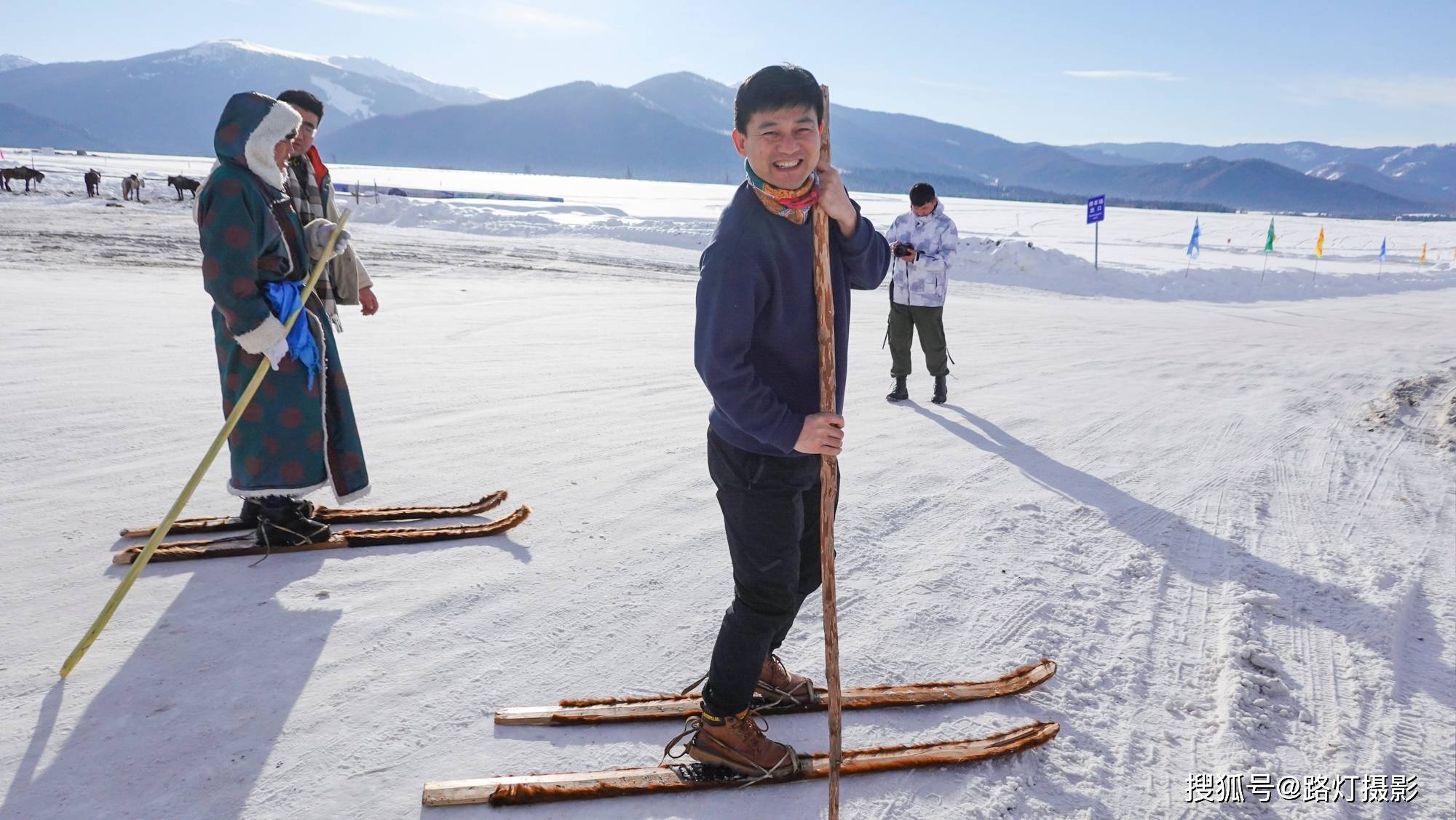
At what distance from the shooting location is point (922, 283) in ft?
20.6

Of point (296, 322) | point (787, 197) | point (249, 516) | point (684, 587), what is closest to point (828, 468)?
point (787, 197)

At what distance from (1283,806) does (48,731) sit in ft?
11.4

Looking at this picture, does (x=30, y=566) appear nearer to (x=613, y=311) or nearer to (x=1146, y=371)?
(x=613, y=311)

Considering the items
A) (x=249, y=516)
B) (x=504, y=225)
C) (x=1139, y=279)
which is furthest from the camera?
(x=504, y=225)

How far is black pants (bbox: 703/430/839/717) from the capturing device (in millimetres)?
1963

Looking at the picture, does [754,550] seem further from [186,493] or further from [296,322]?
[296,322]

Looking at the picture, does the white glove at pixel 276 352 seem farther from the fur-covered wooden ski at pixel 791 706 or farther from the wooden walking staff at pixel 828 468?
the wooden walking staff at pixel 828 468

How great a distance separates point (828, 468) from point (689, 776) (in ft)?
3.08

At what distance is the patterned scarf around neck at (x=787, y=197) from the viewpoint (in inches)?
71.4

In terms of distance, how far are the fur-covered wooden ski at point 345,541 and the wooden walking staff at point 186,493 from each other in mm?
294

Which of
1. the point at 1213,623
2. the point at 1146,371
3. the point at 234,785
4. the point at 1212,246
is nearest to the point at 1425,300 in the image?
the point at 1146,371

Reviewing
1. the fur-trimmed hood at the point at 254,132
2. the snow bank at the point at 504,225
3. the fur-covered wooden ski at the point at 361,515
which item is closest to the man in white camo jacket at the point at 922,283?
the fur-covered wooden ski at the point at 361,515

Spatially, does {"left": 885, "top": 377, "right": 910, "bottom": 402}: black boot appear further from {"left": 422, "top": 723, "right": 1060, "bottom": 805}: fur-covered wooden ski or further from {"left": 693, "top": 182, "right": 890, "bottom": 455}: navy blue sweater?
{"left": 693, "top": 182, "right": 890, "bottom": 455}: navy blue sweater

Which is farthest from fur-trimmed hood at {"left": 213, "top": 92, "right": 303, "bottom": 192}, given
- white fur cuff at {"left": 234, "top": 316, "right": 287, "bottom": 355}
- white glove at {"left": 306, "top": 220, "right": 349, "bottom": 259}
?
white fur cuff at {"left": 234, "top": 316, "right": 287, "bottom": 355}
